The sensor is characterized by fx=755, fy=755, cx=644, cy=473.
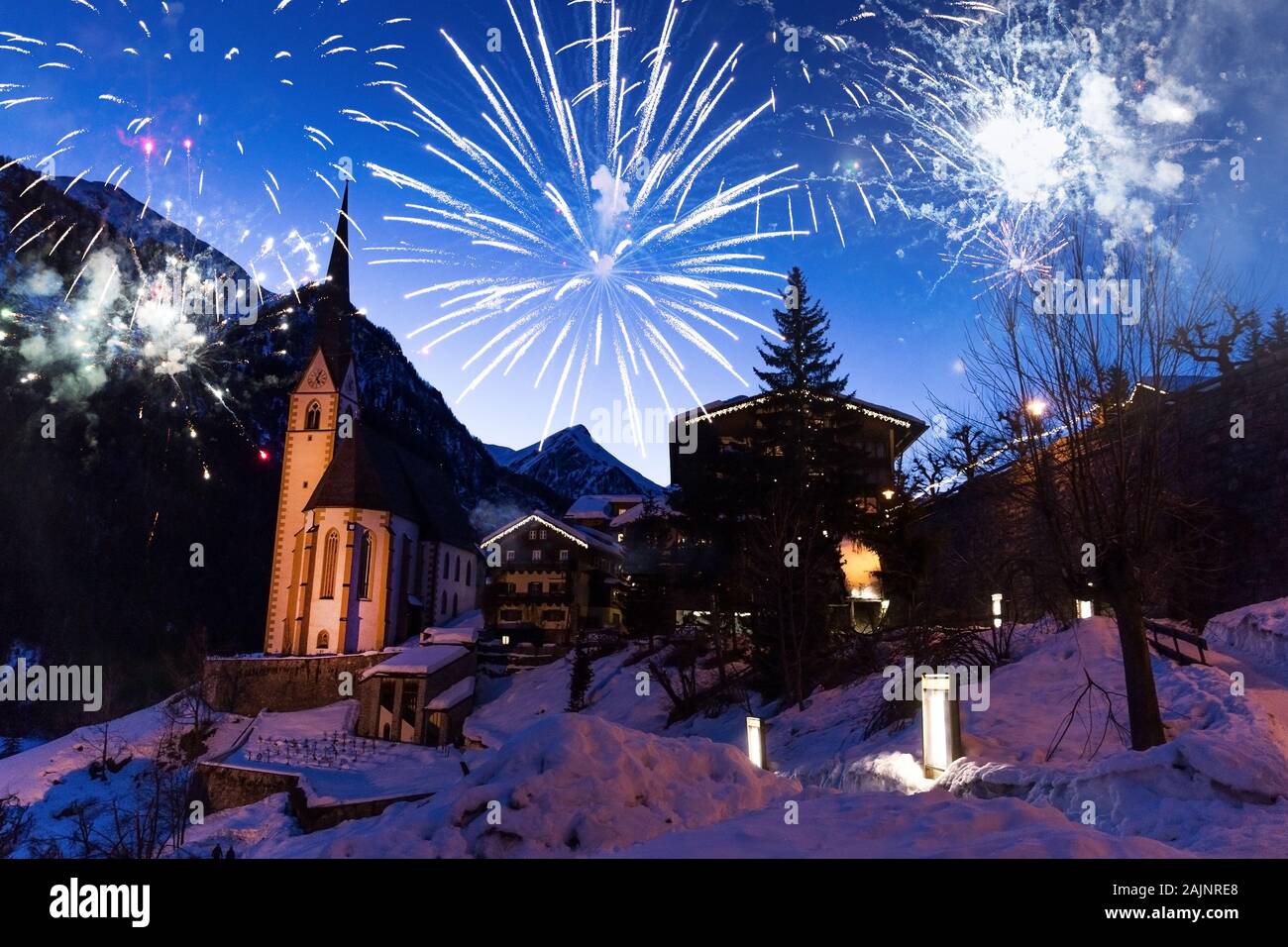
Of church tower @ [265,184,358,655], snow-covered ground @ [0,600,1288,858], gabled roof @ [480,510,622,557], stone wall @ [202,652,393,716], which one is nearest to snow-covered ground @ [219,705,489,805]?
stone wall @ [202,652,393,716]

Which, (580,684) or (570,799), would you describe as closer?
(570,799)

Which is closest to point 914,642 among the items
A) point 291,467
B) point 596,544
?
point 596,544

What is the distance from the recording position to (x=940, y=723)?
11.6m

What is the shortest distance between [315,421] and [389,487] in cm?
735

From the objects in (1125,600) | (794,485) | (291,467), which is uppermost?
(291,467)

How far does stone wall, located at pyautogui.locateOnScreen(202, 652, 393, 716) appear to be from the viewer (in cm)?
4044

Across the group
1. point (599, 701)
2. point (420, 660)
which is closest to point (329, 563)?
point (420, 660)

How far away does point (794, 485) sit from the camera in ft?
86.2

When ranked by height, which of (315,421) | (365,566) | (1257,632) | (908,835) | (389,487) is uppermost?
(315,421)

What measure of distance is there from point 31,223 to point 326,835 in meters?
136

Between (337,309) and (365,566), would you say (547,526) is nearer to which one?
(365,566)

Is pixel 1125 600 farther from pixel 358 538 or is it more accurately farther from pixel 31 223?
pixel 31 223

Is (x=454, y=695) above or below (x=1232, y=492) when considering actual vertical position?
below

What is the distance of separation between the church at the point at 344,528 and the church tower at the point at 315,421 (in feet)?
0.23
